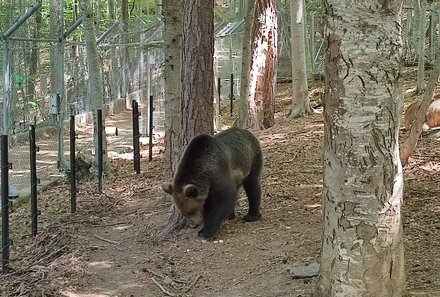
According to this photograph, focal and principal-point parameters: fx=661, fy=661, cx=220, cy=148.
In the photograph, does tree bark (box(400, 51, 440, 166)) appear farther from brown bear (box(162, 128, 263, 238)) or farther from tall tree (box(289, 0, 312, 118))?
tall tree (box(289, 0, 312, 118))

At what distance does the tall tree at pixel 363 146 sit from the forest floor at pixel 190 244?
0.79 m

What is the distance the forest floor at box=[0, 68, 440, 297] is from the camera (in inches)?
253

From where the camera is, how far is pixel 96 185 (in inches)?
453

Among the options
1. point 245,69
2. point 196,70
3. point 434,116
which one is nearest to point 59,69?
point 245,69

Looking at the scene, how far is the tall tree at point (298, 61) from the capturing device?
1619 centimetres

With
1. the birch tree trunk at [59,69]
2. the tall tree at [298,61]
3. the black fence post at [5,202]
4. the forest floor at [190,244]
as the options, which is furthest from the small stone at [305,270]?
the tall tree at [298,61]

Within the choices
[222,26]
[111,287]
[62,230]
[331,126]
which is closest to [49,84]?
[222,26]

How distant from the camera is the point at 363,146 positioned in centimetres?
446

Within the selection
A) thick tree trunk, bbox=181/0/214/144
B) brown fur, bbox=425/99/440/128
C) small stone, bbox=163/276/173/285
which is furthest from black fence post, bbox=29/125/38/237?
brown fur, bbox=425/99/440/128

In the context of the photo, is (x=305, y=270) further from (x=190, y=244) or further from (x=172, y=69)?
(x=172, y=69)

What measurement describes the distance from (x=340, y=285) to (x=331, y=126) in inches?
45.2

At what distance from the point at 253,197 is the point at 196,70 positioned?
1813 millimetres

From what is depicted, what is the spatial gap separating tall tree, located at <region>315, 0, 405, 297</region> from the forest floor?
0.79 meters

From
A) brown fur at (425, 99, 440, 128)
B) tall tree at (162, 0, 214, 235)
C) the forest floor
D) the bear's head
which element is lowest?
the forest floor
